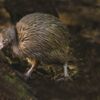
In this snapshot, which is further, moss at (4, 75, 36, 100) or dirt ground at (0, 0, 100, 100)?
dirt ground at (0, 0, 100, 100)

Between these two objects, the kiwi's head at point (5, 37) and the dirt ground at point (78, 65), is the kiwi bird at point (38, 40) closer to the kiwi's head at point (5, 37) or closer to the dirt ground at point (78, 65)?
the kiwi's head at point (5, 37)

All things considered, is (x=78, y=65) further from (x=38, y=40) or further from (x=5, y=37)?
(x=5, y=37)

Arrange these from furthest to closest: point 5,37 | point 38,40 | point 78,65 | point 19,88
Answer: point 78,65, point 38,40, point 5,37, point 19,88

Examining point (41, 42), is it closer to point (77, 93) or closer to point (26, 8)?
point (77, 93)

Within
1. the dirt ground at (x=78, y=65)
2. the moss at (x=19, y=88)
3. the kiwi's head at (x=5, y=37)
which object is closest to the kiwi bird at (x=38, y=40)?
the kiwi's head at (x=5, y=37)

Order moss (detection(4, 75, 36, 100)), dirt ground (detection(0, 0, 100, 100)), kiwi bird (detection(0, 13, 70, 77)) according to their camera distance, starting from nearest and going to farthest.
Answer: moss (detection(4, 75, 36, 100))
dirt ground (detection(0, 0, 100, 100))
kiwi bird (detection(0, 13, 70, 77))

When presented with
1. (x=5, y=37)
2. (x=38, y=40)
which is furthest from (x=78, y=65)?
(x=5, y=37)

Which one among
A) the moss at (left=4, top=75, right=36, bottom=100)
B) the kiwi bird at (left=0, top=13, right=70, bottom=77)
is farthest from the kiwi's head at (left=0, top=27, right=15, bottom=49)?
the moss at (left=4, top=75, right=36, bottom=100)

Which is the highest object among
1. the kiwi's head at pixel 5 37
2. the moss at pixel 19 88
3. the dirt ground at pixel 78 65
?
the kiwi's head at pixel 5 37

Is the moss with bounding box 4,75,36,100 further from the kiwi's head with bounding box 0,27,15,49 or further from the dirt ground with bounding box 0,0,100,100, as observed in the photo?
the kiwi's head with bounding box 0,27,15,49
